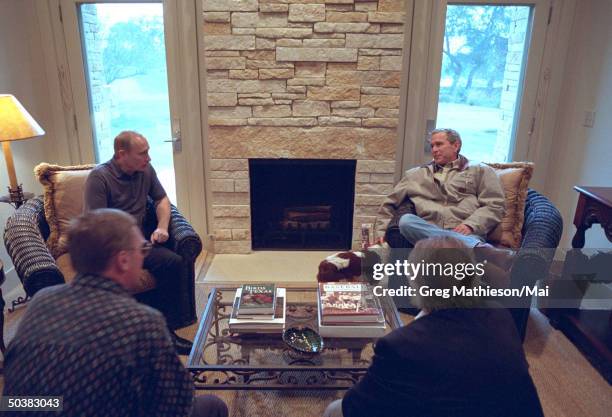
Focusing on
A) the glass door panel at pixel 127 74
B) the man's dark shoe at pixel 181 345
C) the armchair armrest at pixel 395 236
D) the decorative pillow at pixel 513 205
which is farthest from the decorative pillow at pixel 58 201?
the decorative pillow at pixel 513 205

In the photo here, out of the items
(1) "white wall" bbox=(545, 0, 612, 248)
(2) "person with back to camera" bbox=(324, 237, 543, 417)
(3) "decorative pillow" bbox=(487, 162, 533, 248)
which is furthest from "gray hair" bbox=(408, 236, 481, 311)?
(1) "white wall" bbox=(545, 0, 612, 248)

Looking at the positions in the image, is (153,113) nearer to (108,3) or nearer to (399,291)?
(108,3)

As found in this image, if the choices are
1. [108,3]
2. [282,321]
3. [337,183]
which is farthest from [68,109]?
[282,321]

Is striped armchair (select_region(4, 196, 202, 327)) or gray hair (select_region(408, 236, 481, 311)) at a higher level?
gray hair (select_region(408, 236, 481, 311))

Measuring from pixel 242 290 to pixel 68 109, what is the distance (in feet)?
7.19

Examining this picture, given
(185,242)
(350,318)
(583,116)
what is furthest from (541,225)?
(185,242)

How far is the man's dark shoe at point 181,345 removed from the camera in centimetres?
227

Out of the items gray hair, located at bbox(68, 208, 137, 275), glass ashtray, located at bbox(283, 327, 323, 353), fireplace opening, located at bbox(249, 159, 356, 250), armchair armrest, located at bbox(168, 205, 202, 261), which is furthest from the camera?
fireplace opening, located at bbox(249, 159, 356, 250)

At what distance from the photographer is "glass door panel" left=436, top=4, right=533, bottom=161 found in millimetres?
3217

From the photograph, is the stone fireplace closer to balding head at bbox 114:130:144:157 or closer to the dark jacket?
balding head at bbox 114:130:144:157

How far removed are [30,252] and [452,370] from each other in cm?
192

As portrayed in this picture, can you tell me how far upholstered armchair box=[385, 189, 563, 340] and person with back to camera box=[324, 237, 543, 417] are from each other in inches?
48.8

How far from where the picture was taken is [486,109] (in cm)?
341

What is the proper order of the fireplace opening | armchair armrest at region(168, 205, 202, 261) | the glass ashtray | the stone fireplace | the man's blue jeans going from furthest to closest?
the fireplace opening → the stone fireplace → the man's blue jeans → armchair armrest at region(168, 205, 202, 261) → the glass ashtray
